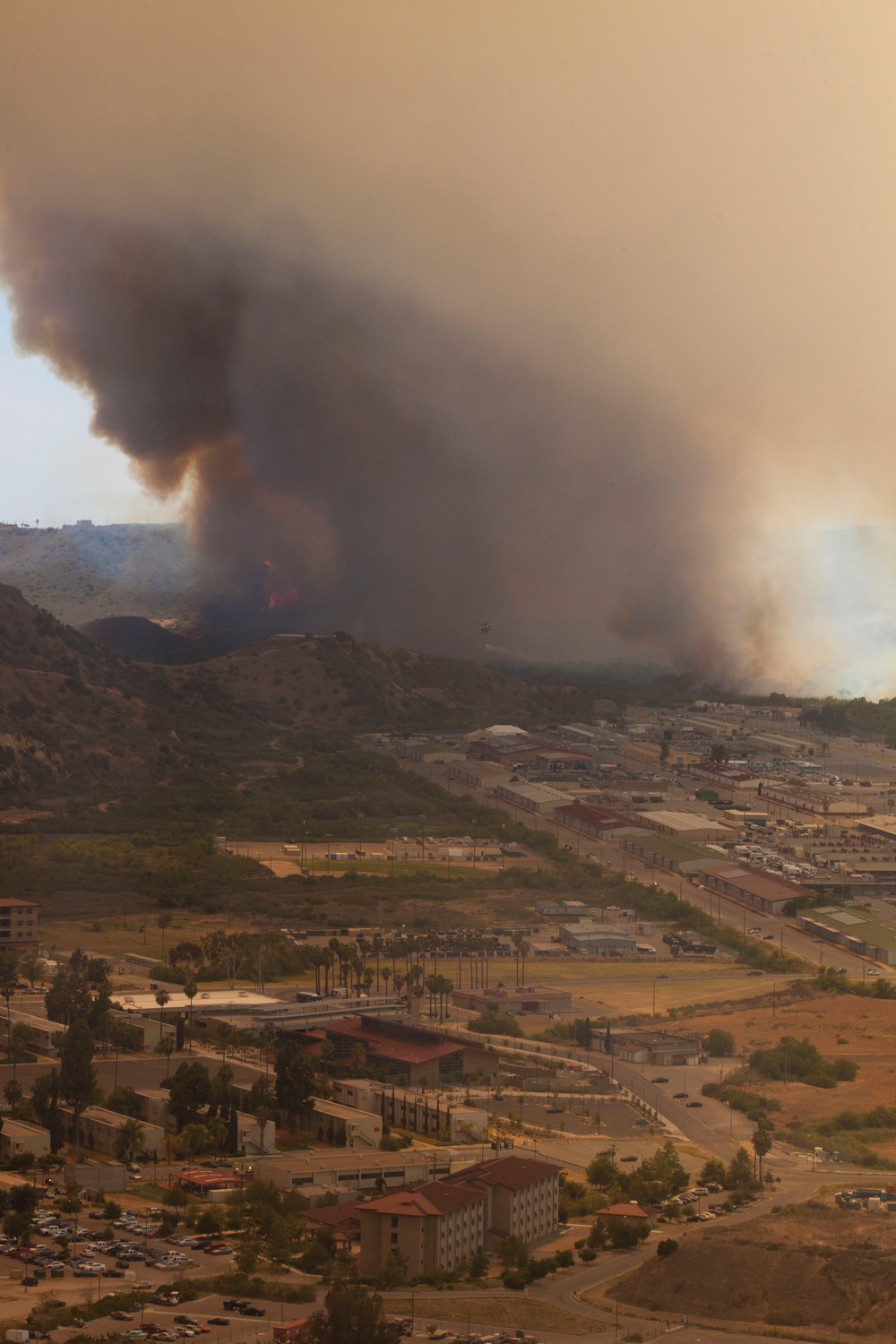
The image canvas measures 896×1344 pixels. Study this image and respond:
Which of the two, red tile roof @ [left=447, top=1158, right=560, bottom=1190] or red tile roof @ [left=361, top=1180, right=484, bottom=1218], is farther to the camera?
red tile roof @ [left=447, top=1158, right=560, bottom=1190]

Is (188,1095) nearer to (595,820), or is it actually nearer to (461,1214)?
(461,1214)

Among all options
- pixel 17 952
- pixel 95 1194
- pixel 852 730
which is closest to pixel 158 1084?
pixel 95 1194

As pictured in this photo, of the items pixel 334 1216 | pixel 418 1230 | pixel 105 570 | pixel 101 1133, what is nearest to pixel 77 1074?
pixel 101 1133

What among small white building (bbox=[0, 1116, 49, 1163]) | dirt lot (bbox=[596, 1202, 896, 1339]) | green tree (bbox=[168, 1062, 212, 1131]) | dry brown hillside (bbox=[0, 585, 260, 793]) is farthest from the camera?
dry brown hillside (bbox=[0, 585, 260, 793])

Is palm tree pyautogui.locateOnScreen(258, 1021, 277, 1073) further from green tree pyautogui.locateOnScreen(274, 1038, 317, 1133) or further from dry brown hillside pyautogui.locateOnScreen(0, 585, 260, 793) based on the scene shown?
dry brown hillside pyautogui.locateOnScreen(0, 585, 260, 793)

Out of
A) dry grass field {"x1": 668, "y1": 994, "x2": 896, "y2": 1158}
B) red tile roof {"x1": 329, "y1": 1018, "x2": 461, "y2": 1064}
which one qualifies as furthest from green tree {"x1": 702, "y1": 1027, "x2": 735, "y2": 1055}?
red tile roof {"x1": 329, "y1": 1018, "x2": 461, "y2": 1064}

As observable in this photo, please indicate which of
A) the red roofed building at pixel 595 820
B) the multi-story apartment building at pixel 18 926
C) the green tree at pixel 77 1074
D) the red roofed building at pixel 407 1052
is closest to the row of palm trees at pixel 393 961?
the red roofed building at pixel 407 1052

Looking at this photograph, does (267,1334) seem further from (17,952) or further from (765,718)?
(765,718)
